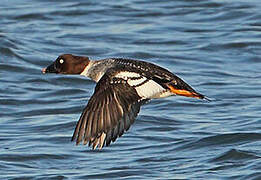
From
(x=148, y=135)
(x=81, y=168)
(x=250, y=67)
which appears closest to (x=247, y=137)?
(x=148, y=135)

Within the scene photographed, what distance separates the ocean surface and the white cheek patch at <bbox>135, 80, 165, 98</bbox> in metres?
1.56

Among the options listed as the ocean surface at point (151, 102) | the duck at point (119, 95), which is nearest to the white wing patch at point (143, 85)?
the duck at point (119, 95)

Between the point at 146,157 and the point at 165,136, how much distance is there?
964mm

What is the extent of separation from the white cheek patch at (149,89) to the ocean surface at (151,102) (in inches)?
61.5

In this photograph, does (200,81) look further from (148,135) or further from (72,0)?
(72,0)

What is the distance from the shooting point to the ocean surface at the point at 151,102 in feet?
29.8

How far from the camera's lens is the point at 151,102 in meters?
11.6

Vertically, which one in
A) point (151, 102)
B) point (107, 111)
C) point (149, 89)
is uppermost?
point (149, 89)

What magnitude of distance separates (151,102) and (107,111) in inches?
183

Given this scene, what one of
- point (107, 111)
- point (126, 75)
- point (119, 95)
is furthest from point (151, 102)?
point (107, 111)

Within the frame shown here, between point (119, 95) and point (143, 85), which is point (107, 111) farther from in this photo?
point (143, 85)

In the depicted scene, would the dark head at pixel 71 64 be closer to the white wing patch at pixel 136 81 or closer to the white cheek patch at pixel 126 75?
the white cheek patch at pixel 126 75

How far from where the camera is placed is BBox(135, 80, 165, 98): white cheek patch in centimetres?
707

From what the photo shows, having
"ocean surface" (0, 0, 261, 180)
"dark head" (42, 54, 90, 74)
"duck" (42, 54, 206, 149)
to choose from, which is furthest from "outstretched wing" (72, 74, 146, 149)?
"ocean surface" (0, 0, 261, 180)
